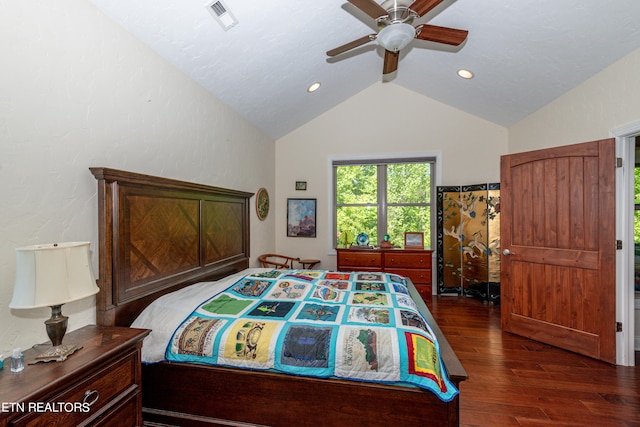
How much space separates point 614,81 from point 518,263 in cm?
182

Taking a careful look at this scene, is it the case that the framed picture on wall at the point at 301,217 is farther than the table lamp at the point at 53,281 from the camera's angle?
Yes

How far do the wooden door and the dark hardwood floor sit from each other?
23 centimetres

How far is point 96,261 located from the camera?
5.58ft

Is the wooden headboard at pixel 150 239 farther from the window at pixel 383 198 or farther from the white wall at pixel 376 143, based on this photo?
the window at pixel 383 198

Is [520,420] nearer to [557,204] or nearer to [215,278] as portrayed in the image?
[557,204]

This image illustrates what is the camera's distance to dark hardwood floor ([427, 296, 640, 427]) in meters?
1.80

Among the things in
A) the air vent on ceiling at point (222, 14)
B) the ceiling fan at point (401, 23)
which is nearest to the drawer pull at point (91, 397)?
the air vent on ceiling at point (222, 14)

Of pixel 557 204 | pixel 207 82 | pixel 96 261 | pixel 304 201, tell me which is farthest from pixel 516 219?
pixel 96 261

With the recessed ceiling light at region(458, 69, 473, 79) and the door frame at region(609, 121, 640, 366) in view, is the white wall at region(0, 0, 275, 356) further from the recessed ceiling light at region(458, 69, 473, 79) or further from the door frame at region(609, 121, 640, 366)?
the door frame at region(609, 121, 640, 366)

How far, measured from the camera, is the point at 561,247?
107 inches

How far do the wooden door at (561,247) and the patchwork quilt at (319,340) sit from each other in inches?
70.4

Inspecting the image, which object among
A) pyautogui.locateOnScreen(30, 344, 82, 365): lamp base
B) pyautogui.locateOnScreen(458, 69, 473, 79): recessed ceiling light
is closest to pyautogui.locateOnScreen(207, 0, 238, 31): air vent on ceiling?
pyautogui.locateOnScreen(30, 344, 82, 365): lamp base

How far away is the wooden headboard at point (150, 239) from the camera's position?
1.64 meters

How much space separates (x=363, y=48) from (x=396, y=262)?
275 centimetres
